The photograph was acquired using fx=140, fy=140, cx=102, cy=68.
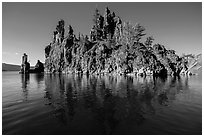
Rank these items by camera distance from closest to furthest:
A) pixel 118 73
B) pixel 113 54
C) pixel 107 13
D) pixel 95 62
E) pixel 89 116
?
pixel 89 116
pixel 118 73
pixel 113 54
pixel 95 62
pixel 107 13

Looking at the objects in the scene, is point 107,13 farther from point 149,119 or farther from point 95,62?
point 149,119

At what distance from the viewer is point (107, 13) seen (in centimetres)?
17575

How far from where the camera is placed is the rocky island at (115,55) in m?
104

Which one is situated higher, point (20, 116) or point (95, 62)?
point (95, 62)

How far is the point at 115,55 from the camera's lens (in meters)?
120

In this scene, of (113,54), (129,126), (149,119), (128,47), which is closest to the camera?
(129,126)

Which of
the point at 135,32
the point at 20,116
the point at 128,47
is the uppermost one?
the point at 135,32

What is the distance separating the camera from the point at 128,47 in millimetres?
116062

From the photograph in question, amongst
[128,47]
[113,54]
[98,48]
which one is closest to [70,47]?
[98,48]

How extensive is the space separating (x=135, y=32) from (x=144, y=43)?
1837 centimetres

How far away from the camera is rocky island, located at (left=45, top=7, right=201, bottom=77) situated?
104438 millimetres

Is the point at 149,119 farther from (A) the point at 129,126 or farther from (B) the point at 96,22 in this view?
(B) the point at 96,22

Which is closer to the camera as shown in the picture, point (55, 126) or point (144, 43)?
point (55, 126)

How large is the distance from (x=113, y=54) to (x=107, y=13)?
76.8 metres
